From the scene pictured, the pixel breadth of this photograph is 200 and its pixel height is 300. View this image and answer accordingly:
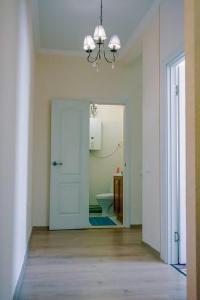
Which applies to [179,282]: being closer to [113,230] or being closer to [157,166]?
[157,166]

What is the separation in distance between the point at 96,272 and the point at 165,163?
134cm

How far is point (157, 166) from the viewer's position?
3.60 meters

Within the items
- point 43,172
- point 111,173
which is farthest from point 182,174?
point 111,173

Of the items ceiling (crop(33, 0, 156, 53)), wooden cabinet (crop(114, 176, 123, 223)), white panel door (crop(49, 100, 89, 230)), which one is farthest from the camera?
wooden cabinet (crop(114, 176, 123, 223))

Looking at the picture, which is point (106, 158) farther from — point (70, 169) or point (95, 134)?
point (70, 169)

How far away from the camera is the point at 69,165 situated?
502cm

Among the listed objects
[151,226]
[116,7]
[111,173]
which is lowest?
[151,226]

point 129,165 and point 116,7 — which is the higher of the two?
point 116,7

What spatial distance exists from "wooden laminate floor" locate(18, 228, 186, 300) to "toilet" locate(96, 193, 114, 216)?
1.92 m

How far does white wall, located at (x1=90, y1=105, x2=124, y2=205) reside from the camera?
280 inches

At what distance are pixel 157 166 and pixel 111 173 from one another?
3.63 m

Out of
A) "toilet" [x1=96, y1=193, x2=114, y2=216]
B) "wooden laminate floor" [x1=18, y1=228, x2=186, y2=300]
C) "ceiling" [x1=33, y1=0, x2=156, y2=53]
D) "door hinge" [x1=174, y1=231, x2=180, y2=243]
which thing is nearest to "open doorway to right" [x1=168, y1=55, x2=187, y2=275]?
"door hinge" [x1=174, y1=231, x2=180, y2=243]

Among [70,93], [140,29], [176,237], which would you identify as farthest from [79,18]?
[176,237]

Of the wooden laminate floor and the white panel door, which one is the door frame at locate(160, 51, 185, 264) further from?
the white panel door
